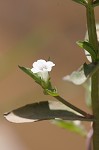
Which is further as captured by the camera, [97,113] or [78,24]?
[78,24]

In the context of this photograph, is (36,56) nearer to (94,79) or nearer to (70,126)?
(70,126)

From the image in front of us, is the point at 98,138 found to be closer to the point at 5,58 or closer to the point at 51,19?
the point at 5,58

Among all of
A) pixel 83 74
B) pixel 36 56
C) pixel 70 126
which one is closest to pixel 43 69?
pixel 83 74

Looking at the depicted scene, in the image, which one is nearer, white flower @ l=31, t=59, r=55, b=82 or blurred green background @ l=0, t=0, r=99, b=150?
white flower @ l=31, t=59, r=55, b=82

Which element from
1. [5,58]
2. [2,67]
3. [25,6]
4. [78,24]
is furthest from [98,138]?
[25,6]

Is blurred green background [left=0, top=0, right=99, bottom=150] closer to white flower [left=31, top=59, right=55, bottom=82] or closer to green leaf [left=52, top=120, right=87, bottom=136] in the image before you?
green leaf [left=52, top=120, right=87, bottom=136]

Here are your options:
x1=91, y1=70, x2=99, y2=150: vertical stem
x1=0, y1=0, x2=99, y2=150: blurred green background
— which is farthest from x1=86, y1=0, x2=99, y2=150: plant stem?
x1=0, y1=0, x2=99, y2=150: blurred green background
